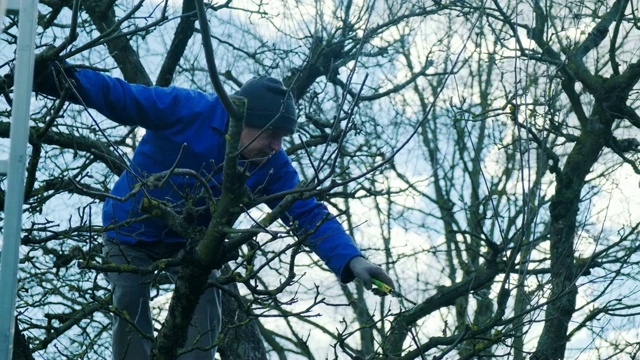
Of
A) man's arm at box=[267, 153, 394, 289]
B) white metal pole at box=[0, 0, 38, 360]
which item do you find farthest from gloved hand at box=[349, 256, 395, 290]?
white metal pole at box=[0, 0, 38, 360]

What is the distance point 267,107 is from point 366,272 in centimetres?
88

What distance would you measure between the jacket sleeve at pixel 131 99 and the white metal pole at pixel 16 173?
2.85 ft

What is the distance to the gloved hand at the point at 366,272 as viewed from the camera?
457 cm

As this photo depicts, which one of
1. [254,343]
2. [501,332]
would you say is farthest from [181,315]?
[254,343]

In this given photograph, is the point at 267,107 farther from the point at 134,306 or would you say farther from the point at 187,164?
the point at 134,306

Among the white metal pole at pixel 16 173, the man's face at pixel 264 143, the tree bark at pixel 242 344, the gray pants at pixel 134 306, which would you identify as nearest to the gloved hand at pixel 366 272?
the man's face at pixel 264 143

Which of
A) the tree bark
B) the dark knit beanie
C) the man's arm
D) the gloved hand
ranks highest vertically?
the tree bark

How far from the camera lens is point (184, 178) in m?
4.91

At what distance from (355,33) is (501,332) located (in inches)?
147

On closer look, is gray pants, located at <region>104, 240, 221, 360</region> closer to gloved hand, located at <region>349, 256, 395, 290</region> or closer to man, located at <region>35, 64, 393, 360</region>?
man, located at <region>35, 64, 393, 360</region>

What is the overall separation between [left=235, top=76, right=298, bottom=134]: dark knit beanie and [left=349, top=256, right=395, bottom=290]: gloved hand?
0.68 meters

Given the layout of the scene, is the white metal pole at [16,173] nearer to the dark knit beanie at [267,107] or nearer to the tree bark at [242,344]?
the dark knit beanie at [267,107]

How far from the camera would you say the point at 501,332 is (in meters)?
5.15

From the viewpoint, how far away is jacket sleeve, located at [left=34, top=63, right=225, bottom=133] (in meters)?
4.30
